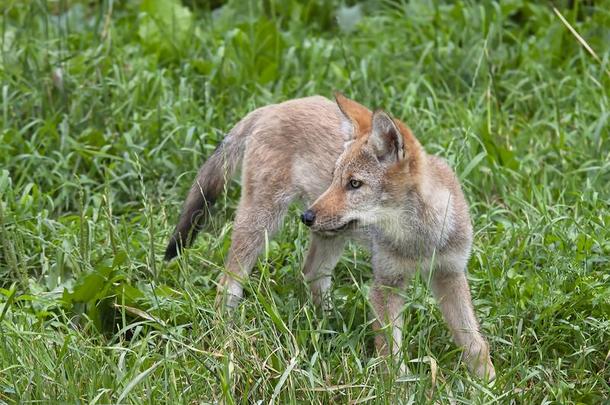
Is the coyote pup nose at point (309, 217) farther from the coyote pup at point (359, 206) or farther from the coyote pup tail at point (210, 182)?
the coyote pup tail at point (210, 182)

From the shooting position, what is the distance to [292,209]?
662cm

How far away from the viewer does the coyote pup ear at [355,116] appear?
5746 mm

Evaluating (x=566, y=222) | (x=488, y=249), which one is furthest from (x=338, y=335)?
(x=566, y=222)

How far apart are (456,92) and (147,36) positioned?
2.21m

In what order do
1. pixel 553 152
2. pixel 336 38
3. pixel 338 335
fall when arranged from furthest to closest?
pixel 336 38
pixel 553 152
pixel 338 335

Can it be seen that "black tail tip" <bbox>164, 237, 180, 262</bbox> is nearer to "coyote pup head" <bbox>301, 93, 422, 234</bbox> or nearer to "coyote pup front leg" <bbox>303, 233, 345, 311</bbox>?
"coyote pup front leg" <bbox>303, 233, 345, 311</bbox>

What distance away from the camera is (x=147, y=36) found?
862cm

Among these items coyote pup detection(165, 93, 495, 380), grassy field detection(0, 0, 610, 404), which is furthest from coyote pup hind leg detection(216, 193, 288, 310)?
grassy field detection(0, 0, 610, 404)

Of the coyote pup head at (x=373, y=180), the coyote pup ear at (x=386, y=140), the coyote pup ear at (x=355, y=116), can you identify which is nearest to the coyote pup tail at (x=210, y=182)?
the coyote pup ear at (x=355, y=116)

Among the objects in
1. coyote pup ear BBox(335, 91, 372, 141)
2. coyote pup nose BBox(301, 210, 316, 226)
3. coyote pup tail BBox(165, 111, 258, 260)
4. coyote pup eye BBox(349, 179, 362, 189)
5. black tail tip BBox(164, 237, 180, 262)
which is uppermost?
coyote pup ear BBox(335, 91, 372, 141)

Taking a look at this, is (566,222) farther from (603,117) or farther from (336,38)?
(336,38)

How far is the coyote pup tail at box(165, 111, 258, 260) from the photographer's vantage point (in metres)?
6.15

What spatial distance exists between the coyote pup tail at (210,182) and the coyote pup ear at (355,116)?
26.5 inches

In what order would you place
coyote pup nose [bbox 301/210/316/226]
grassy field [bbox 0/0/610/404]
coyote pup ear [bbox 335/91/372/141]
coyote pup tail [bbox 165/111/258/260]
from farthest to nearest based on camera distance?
coyote pup tail [bbox 165/111/258/260], coyote pup ear [bbox 335/91/372/141], coyote pup nose [bbox 301/210/316/226], grassy field [bbox 0/0/610/404]
